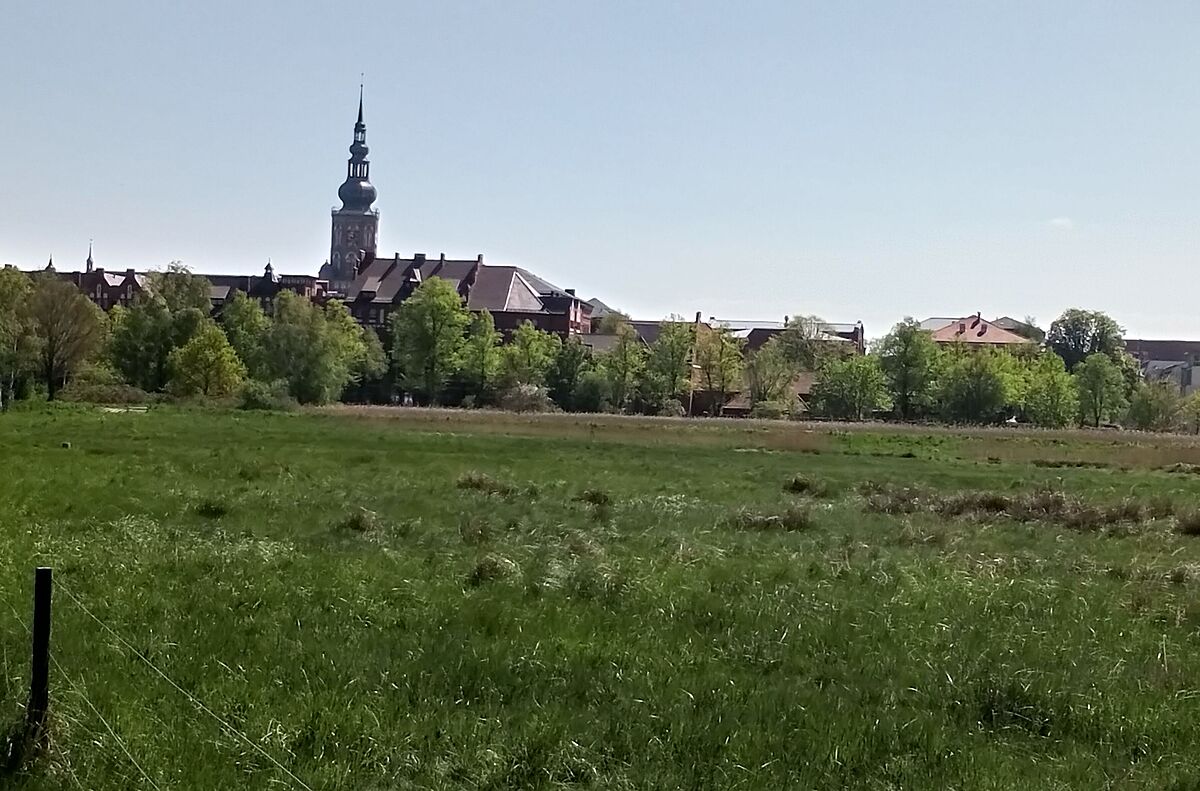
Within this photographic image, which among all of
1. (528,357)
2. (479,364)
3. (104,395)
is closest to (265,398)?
(104,395)

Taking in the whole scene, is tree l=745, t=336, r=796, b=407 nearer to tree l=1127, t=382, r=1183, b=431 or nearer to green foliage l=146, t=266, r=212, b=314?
tree l=1127, t=382, r=1183, b=431

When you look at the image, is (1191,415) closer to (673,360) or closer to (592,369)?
(673,360)

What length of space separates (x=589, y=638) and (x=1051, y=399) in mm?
102411

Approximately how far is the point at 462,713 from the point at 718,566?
8.24m

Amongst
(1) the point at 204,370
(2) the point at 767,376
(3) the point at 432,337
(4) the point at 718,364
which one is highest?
(3) the point at 432,337

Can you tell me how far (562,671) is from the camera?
420 inches

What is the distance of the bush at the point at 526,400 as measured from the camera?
98125 millimetres

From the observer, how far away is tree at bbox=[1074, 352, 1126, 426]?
110 metres

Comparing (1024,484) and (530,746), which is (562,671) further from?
(1024,484)

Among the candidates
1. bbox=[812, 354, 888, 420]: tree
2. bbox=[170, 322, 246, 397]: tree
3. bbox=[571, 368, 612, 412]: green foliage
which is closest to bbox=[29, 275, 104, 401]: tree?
bbox=[170, 322, 246, 397]: tree

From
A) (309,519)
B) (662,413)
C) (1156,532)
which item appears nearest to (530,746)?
(309,519)

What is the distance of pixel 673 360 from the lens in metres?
112

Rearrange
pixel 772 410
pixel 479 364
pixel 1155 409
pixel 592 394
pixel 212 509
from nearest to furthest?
pixel 212 509 < pixel 772 410 < pixel 479 364 < pixel 592 394 < pixel 1155 409

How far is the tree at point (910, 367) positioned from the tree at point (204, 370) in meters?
56.4
